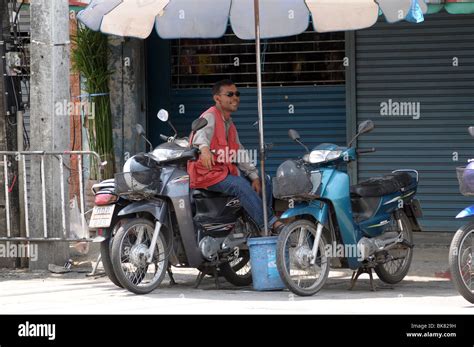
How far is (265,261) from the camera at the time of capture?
10.5 meters

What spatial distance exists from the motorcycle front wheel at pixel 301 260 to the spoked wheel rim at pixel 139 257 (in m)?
1.16

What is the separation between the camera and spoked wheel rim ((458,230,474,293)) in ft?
30.7

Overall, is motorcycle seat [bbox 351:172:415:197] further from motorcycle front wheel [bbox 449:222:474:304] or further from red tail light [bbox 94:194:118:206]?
red tail light [bbox 94:194:118:206]

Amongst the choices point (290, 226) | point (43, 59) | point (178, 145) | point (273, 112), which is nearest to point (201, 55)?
point (273, 112)

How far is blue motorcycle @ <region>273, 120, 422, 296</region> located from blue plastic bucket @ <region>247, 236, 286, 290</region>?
230 mm

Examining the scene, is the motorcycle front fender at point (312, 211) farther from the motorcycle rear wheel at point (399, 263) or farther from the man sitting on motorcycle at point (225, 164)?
the motorcycle rear wheel at point (399, 263)

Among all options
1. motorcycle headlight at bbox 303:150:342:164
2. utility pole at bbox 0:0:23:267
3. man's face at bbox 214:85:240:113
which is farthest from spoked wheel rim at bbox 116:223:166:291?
utility pole at bbox 0:0:23:267

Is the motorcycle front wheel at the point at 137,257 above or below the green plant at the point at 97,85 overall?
below

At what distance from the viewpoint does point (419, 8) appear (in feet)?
36.1

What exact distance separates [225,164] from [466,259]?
2562 mm

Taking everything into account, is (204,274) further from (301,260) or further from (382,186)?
(382,186)

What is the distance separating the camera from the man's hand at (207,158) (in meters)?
10.7

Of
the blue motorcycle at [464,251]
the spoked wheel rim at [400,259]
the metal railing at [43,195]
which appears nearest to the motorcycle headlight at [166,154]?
the metal railing at [43,195]

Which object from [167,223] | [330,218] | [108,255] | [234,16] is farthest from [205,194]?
[234,16]
